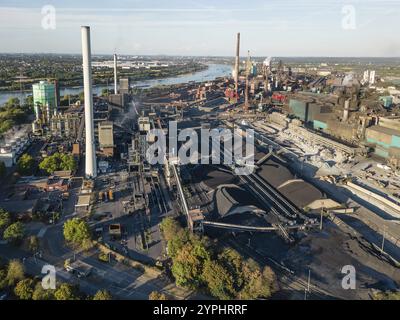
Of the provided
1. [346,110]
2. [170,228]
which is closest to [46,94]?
[346,110]

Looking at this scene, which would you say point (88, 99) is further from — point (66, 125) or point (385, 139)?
point (385, 139)

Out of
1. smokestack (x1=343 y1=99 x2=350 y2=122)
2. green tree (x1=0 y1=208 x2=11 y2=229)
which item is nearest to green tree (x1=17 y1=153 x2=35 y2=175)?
green tree (x1=0 y1=208 x2=11 y2=229)

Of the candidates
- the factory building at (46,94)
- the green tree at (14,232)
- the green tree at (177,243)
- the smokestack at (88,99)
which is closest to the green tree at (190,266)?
the green tree at (177,243)

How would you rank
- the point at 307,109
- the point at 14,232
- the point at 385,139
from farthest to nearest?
the point at 307,109 → the point at 385,139 → the point at 14,232

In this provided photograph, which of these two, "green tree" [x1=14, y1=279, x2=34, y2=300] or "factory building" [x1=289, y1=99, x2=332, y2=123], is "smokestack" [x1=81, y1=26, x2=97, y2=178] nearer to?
"green tree" [x1=14, y1=279, x2=34, y2=300]

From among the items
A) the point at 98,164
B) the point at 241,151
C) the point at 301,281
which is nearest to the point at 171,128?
the point at 241,151
